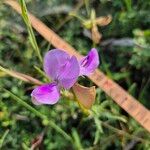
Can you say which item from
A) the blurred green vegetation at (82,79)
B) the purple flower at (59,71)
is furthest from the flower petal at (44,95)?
the blurred green vegetation at (82,79)

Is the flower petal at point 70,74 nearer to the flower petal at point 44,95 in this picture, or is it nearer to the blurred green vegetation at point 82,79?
the flower petal at point 44,95

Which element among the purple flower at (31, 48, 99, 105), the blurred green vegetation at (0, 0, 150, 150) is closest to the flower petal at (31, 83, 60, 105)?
the purple flower at (31, 48, 99, 105)

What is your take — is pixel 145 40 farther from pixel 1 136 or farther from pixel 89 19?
pixel 1 136

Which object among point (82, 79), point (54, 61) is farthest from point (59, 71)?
point (82, 79)

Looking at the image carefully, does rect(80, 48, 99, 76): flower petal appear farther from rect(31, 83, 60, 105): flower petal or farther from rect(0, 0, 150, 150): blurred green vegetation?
rect(0, 0, 150, 150): blurred green vegetation

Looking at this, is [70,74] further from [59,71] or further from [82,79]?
[82,79]

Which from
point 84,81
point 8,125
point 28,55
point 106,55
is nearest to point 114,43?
point 106,55
